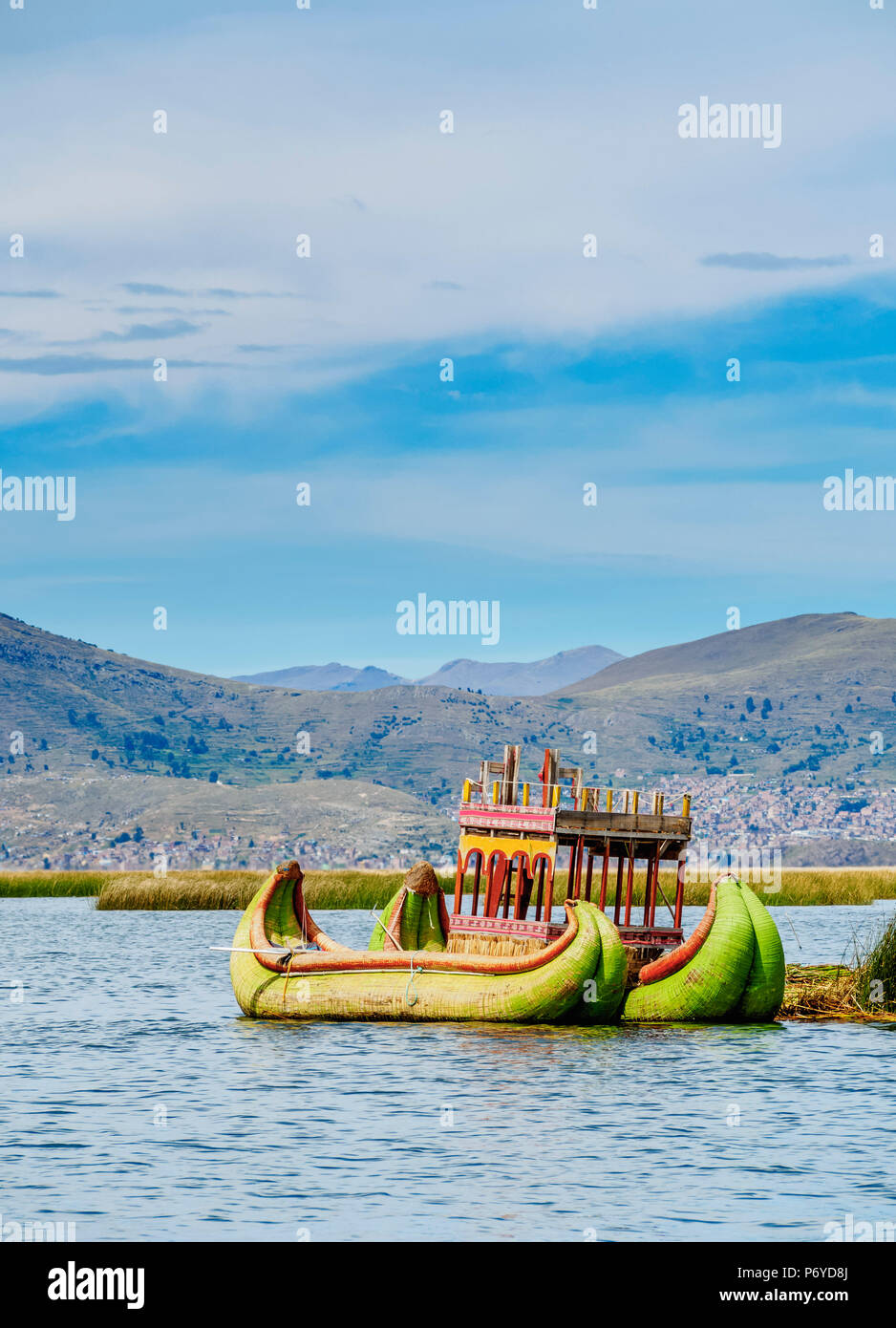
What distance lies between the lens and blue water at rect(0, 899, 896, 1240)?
19469mm

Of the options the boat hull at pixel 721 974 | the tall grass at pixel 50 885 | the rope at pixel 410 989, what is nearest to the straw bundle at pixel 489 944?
the rope at pixel 410 989

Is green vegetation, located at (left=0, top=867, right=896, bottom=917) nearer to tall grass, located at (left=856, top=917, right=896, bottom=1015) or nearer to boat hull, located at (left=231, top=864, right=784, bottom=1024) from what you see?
tall grass, located at (left=856, top=917, right=896, bottom=1015)

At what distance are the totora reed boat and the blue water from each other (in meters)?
0.69

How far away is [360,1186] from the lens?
825 inches

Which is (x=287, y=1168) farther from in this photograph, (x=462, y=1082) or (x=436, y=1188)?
(x=462, y=1082)

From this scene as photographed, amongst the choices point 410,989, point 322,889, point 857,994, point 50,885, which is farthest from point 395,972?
point 50,885

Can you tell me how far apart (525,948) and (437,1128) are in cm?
1183

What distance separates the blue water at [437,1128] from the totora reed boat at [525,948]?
27.1 inches

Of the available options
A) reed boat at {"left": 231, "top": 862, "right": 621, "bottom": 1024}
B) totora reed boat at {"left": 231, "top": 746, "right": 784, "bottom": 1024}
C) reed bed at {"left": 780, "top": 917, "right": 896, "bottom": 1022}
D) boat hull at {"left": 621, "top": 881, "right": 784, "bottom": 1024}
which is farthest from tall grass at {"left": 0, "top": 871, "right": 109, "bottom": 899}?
boat hull at {"left": 621, "top": 881, "right": 784, "bottom": 1024}

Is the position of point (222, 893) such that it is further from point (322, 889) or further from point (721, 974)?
point (721, 974)

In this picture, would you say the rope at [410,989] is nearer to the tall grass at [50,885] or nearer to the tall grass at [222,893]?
the tall grass at [222,893]

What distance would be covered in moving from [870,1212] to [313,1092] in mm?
11262

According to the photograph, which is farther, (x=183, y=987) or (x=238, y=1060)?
(x=183, y=987)
